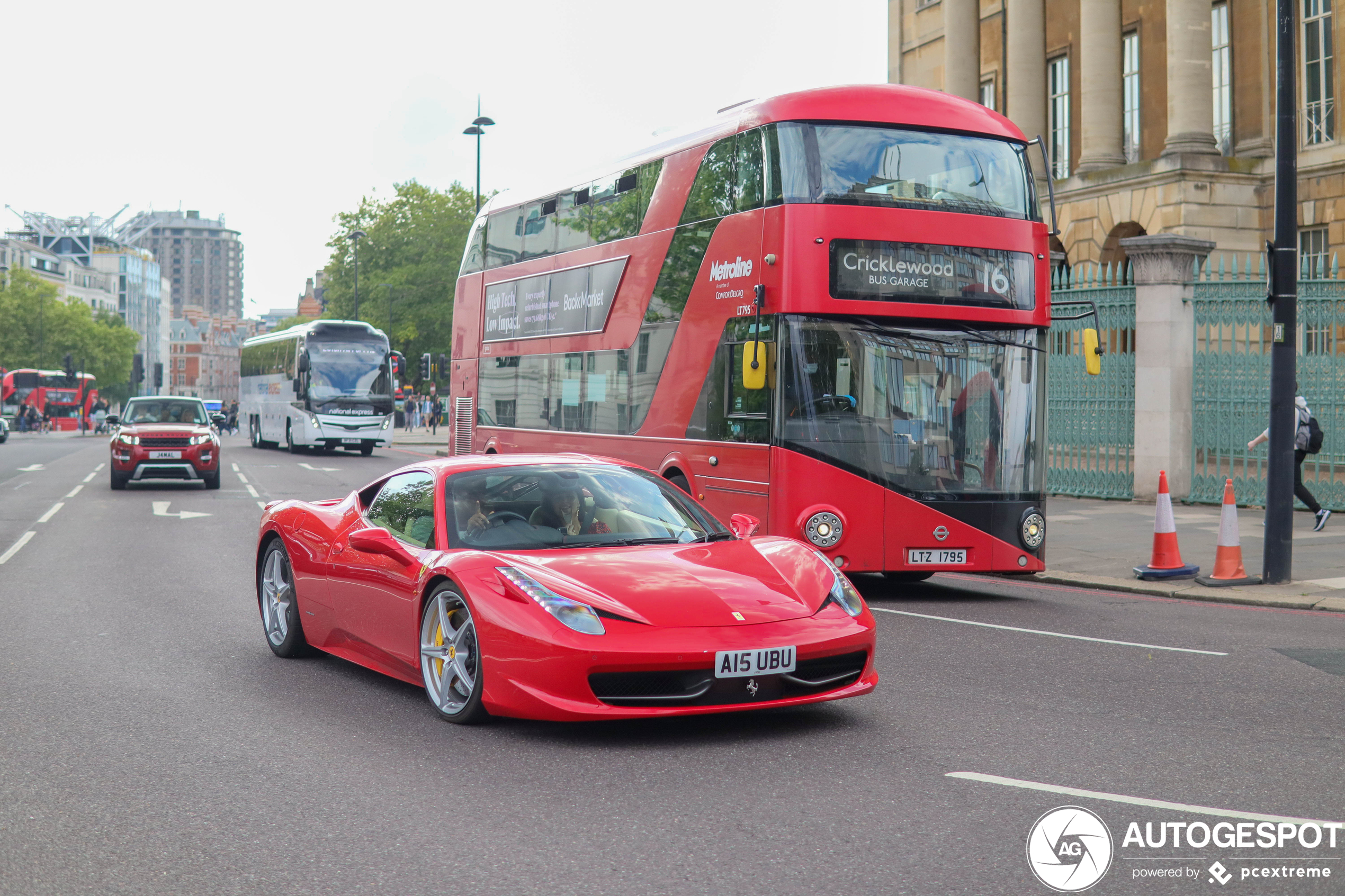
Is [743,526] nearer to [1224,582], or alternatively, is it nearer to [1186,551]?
[1224,582]

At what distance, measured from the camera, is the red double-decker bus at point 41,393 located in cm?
8838

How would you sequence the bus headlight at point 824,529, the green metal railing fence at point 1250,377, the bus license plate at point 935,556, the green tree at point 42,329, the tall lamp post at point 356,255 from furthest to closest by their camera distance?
the green tree at point 42,329 < the tall lamp post at point 356,255 < the green metal railing fence at point 1250,377 < the bus license plate at point 935,556 < the bus headlight at point 824,529

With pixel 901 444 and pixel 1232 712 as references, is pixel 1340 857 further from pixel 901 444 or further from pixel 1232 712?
pixel 901 444

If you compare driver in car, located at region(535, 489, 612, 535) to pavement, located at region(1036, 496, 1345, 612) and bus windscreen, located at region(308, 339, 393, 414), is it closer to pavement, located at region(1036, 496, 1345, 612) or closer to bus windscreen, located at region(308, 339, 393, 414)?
pavement, located at region(1036, 496, 1345, 612)

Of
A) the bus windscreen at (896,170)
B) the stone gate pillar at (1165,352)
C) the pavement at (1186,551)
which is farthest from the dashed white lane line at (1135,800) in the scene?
the stone gate pillar at (1165,352)

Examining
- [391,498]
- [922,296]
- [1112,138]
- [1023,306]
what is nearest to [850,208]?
[922,296]

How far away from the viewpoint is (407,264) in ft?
246

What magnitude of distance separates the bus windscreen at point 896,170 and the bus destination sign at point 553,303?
10.5 feet

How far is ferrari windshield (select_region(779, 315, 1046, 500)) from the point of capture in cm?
1116

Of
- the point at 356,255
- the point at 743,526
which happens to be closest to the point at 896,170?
the point at 743,526

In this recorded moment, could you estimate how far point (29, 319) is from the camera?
116 metres

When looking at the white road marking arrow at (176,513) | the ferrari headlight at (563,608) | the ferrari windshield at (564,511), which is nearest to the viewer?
the ferrari headlight at (563,608)

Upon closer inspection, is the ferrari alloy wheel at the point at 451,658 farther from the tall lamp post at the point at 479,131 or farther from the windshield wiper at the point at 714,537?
the tall lamp post at the point at 479,131

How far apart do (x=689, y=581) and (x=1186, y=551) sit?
1043 centimetres
